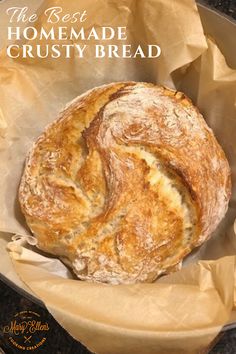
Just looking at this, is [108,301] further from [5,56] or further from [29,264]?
[5,56]

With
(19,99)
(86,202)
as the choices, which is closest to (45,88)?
(19,99)

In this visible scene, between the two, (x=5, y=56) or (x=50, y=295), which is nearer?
(x=50, y=295)

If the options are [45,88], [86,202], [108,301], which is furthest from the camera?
[45,88]

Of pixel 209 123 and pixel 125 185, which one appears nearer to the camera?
pixel 125 185
